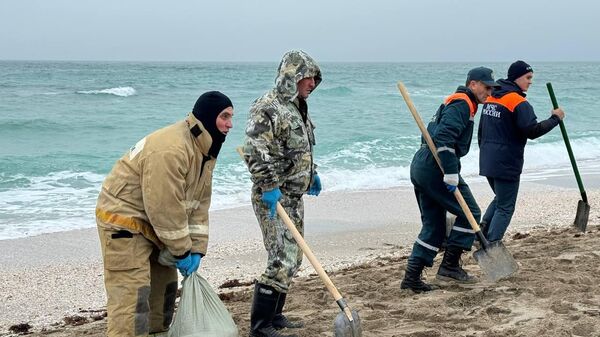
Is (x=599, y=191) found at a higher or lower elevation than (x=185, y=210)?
lower

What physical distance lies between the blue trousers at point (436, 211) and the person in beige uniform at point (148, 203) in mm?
2093

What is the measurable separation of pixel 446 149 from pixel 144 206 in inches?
96.3

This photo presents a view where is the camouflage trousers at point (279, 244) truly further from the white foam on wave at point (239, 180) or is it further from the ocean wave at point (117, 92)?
the ocean wave at point (117, 92)

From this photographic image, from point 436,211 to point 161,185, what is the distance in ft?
8.78

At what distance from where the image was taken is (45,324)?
626cm

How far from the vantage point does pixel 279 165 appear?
16.1 ft

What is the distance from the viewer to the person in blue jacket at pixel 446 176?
5.79 m

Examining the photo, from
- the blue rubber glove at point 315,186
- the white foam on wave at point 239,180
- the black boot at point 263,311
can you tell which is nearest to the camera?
the black boot at point 263,311

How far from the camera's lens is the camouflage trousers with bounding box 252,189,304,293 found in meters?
4.88

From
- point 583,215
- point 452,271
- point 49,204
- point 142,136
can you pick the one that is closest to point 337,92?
point 142,136

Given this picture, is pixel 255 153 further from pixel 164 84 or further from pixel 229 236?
pixel 164 84

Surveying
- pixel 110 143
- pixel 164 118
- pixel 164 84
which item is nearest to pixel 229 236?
pixel 110 143

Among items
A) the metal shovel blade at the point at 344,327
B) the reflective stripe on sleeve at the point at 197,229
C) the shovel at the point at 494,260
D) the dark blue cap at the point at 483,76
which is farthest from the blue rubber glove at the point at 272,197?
the dark blue cap at the point at 483,76

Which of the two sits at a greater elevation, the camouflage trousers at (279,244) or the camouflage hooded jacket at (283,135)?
the camouflage hooded jacket at (283,135)
